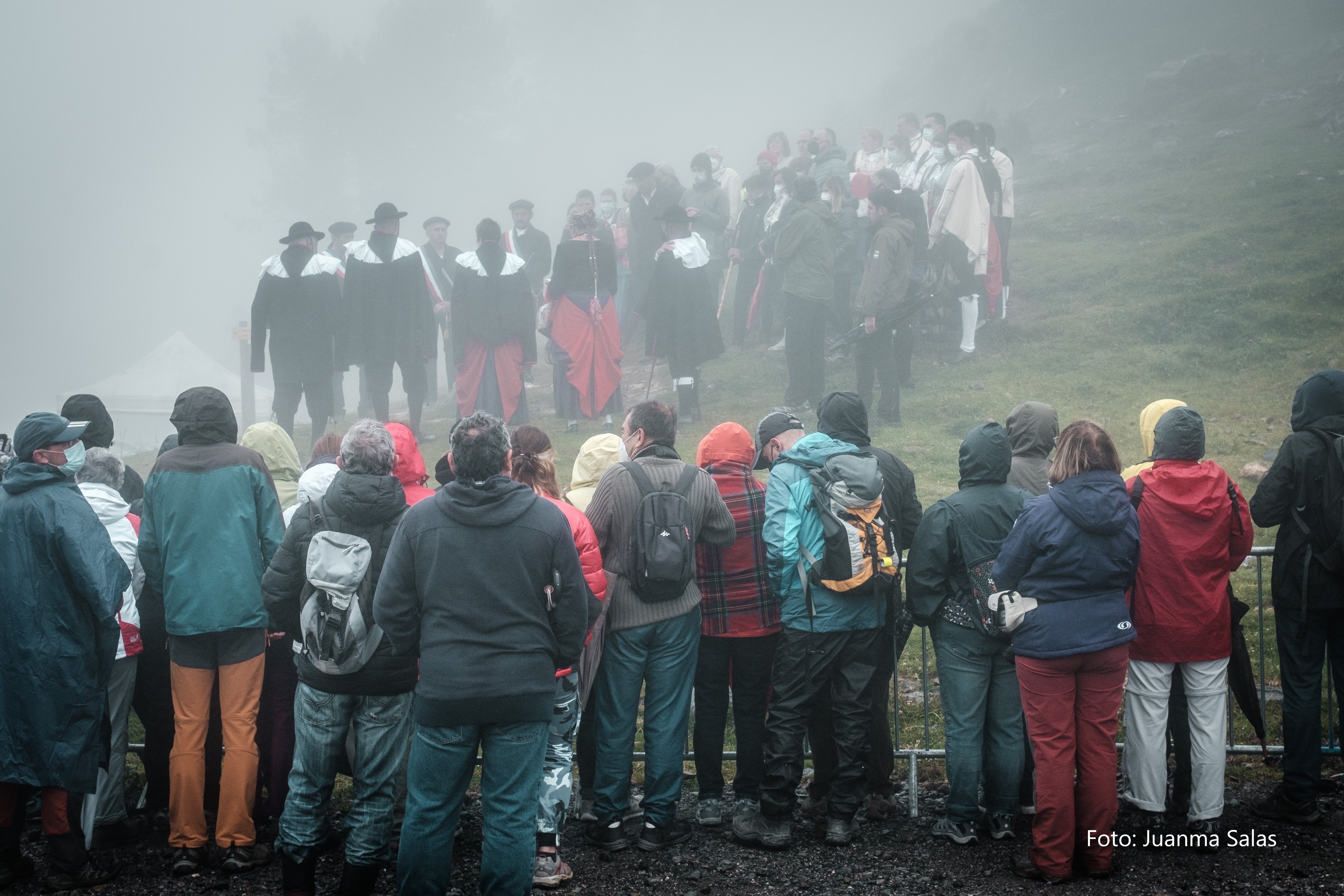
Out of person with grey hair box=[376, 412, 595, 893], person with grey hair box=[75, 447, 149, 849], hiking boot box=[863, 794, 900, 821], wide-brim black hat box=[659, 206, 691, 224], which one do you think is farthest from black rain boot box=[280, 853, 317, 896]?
wide-brim black hat box=[659, 206, 691, 224]

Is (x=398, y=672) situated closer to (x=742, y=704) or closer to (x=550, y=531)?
(x=550, y=531)

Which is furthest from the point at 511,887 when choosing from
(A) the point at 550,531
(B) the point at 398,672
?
(A) the point at 550,531

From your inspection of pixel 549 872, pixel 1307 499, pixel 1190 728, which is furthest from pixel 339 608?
pixel 1307 499

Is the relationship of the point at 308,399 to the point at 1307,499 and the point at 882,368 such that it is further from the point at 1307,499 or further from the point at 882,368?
the point at 1307,499

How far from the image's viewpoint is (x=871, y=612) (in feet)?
13.7

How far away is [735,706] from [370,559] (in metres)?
1.71

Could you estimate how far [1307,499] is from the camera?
412 centimetres

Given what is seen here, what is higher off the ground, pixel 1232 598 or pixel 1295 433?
pixel 1295 433

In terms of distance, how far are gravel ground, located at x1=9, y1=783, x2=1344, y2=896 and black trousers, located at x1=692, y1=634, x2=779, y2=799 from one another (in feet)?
0.83

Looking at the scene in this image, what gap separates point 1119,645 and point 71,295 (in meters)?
71.6

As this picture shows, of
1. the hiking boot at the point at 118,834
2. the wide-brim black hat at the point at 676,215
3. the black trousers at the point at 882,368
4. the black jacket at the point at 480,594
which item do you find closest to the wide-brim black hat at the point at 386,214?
the wide-brim black hat at the point at 676,215

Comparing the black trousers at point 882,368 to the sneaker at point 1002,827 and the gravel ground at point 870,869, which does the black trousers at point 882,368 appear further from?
the sneaker at point 1002,827

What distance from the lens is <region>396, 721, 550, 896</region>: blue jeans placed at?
Result: 130 inches

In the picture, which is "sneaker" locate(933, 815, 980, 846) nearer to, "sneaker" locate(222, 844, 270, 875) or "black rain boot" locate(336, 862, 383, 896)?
"black rain boot" locate(336, 862, 383, 896)
